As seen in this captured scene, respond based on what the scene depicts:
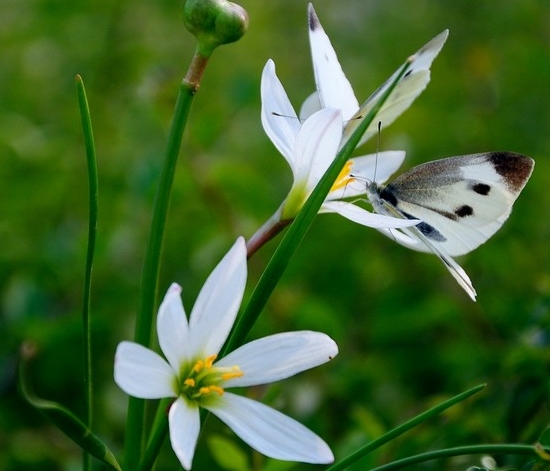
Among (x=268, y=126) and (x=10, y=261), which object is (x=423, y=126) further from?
(x=268, y=126)

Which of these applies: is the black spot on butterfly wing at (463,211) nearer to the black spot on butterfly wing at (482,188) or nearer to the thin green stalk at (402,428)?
the black spot on butterfly wing at (482,188)

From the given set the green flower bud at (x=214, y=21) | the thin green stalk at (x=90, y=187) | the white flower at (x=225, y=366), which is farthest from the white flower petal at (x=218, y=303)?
the green flower bud at (x=214, y=21)

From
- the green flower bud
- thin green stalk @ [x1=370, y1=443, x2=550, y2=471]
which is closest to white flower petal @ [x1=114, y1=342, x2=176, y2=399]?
thin green stalk @ [x1=370, y1=443, x2=550, y2=471]

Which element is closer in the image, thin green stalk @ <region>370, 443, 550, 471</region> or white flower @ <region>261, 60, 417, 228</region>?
thin green stalk @ <region>370, 443, 550, 471</region>

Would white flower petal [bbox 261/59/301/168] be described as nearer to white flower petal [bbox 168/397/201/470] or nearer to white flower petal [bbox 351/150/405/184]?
white flower petal [bbox 351/150/405/184]

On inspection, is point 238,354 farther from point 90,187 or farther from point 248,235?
point 248,235

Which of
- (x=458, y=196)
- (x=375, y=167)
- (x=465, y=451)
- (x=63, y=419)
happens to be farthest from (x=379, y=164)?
(x=63, y=419)
